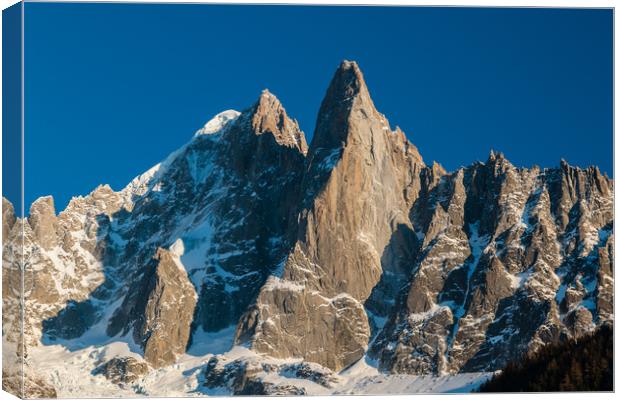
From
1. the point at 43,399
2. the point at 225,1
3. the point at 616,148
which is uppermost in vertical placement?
the point at 225,1

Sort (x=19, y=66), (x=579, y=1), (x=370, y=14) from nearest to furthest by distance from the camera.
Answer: (x=19, y=66) → (x=579, y=1) → (x=370, y=14)

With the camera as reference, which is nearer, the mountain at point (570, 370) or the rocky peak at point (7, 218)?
the rocky peak at point (7, 218)

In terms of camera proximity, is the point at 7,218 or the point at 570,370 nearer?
the point at 7,218

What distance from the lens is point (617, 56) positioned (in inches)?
4769

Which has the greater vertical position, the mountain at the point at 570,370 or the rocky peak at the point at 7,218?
the rocky peak at the point at 7,218

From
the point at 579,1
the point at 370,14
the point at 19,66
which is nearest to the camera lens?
the point at 19,66

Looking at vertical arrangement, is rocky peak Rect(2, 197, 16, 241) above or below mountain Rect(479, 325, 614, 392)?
above

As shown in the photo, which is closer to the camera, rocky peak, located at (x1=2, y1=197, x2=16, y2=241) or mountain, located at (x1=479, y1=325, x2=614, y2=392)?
rocky peak, located at (x1=2, y1=197, x2=16, y2=241)

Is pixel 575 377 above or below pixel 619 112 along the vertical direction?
below

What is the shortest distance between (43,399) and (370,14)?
36719 mm

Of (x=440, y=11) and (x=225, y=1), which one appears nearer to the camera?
(x=225, y=1)

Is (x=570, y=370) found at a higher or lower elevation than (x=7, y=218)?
lower

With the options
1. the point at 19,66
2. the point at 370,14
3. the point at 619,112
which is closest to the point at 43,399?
the point at 19,66

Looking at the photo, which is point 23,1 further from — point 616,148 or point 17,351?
point 616,148
